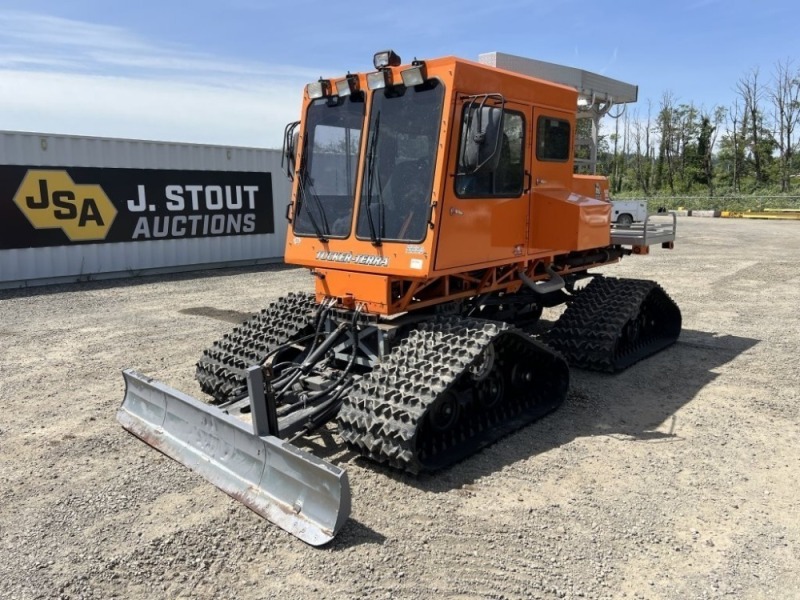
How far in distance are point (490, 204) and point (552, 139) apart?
1216mm

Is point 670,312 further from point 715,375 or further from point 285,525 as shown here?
point 285,525

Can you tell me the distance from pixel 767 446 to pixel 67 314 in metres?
9.75

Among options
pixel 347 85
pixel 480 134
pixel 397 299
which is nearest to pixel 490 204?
pixel 480 134

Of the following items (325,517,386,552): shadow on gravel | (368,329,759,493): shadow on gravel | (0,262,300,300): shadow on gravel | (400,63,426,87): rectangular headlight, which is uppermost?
(400,63,426,87): rectangular headlight

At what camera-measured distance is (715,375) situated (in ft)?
21.6

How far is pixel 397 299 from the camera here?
5.12m

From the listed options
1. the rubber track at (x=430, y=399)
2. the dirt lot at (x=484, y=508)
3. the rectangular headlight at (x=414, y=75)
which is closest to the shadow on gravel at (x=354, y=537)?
the dirt lot at (x=484, y=508)

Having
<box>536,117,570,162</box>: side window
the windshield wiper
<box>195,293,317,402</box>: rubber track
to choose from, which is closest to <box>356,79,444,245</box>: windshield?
the windshield wiper

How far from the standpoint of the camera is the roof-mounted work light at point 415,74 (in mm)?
4762

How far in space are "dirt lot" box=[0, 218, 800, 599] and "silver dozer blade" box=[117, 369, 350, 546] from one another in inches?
4.4

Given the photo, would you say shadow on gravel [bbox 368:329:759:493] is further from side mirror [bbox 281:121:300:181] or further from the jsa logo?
the jsa logo

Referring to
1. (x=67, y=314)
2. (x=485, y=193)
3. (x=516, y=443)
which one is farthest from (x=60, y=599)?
(x=67, y=314)

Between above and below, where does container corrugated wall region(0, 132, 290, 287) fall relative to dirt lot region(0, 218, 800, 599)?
above

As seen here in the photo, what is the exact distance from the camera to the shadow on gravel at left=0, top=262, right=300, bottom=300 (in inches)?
492
